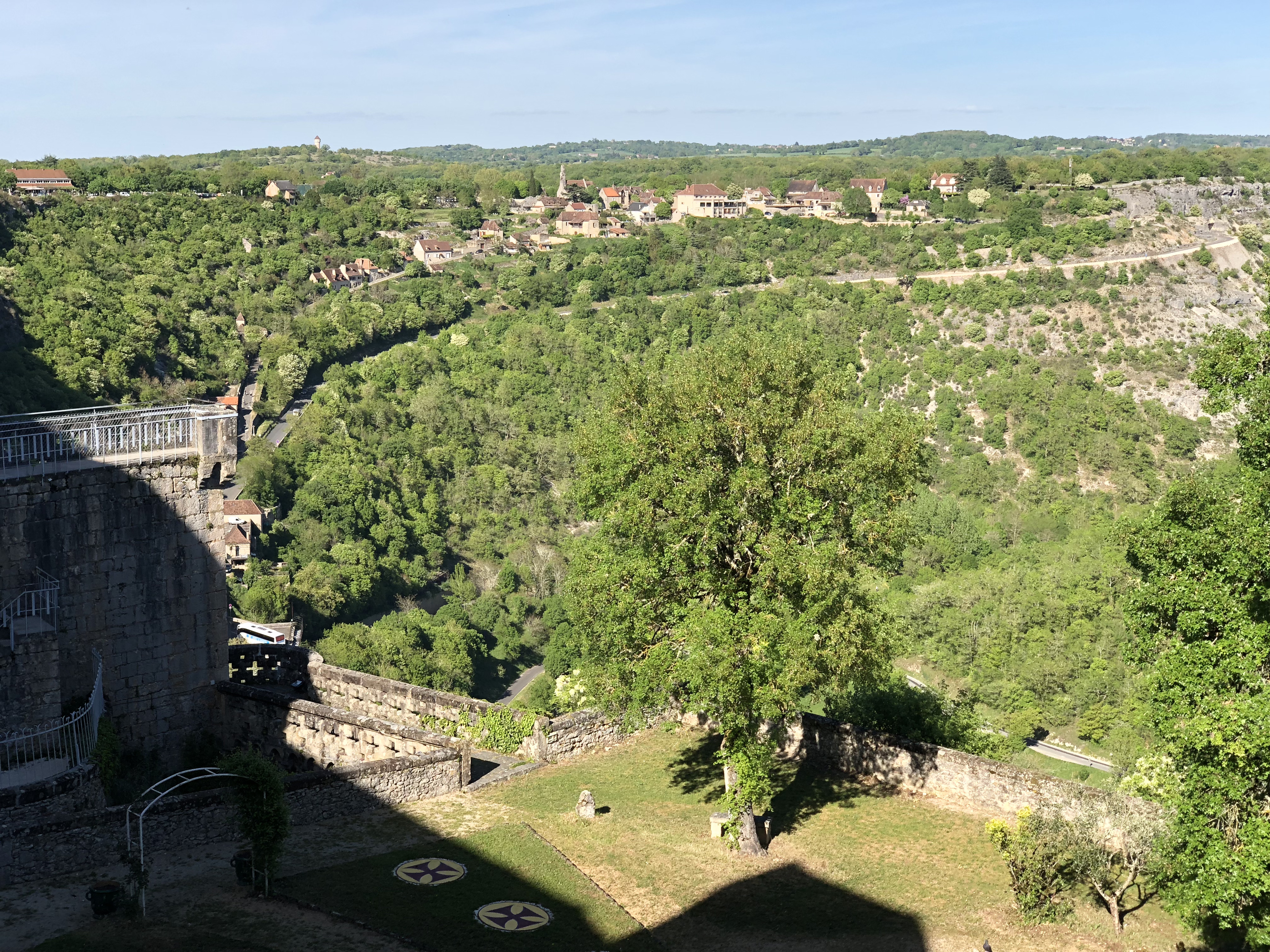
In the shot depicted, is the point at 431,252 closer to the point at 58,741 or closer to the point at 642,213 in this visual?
the point at 642,213

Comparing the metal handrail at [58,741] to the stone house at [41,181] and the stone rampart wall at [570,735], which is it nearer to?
the stone rampart wall at [570,735]

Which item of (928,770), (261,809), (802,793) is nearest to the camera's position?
(261,809)

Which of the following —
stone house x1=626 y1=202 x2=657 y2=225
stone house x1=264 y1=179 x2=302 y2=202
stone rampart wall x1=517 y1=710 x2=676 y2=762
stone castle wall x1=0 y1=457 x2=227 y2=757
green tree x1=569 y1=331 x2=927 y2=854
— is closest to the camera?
green tree x1=569 y1=331 x2=927 y2=854

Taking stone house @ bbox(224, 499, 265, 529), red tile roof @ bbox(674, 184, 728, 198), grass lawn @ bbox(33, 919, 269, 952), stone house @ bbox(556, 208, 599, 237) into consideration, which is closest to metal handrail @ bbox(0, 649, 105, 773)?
grass lawn @ bbox(33, 919, 269, 952)

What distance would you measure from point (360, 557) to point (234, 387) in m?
22.3

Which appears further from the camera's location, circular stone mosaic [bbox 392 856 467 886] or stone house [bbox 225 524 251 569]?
stone house [bbox 225 524 251 569]

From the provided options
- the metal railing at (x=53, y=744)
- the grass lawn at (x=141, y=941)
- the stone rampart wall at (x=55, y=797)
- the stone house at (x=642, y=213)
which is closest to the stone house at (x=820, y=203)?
the stone house at (x=642, y=213)

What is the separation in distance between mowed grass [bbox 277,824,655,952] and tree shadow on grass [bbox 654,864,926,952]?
65cm

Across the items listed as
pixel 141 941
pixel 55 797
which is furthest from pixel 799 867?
pixel 55 797

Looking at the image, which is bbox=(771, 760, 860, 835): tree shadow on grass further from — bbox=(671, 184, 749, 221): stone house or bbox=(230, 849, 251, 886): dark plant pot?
bbox=(671, 184, 749, 221): stone house

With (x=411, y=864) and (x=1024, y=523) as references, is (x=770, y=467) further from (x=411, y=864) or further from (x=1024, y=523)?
(x=1024, y=523)

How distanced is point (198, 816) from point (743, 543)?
831 cm

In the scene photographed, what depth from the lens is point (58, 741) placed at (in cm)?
1575

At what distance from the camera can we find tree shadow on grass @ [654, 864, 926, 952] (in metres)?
13.7
